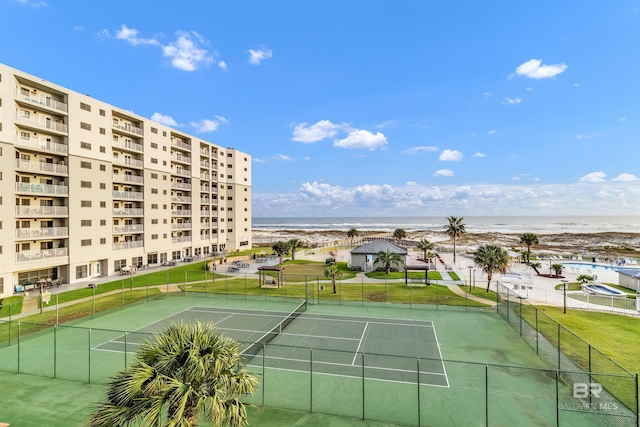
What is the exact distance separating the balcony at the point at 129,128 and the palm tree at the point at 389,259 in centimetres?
3794

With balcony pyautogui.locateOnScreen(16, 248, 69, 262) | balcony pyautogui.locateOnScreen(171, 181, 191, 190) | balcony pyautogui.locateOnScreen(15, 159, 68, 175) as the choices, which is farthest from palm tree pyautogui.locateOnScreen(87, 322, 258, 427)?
balcony pyautogui.locateOnScreen(171, 181, 191, 190)

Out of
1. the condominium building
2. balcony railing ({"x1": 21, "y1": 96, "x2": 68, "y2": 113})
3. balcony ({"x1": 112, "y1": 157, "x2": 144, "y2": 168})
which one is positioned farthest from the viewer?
balcony ({"x1": 112, "y1": 157, "x2": 144, "y2": 168})

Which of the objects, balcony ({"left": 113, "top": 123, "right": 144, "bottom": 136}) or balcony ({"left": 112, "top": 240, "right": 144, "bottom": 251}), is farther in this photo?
balcony ({"left": 113, "top": 123, "right": 144, "bottom": 136})

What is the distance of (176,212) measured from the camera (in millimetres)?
53688

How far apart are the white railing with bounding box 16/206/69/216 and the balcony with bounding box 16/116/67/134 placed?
8.08m

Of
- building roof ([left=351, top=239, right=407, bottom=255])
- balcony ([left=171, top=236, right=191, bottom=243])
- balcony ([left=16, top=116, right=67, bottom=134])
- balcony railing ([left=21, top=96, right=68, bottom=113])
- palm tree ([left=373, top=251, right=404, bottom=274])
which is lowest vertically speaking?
palm tree ([left=373, top=251, right=404, bottom=274])

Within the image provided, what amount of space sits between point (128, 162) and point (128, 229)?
9165 millimetres

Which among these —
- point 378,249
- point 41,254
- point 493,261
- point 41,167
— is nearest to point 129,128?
point 41,167

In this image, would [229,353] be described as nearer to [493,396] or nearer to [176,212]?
[493,396]

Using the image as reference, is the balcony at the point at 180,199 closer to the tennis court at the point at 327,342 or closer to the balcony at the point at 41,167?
the balcony at the point at 41,167

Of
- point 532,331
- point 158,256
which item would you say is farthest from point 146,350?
point 158,256

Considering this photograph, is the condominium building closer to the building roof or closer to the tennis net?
the tennis net

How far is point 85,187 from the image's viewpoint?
37500 millimetres

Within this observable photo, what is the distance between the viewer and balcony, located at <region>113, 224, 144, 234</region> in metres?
42.2
